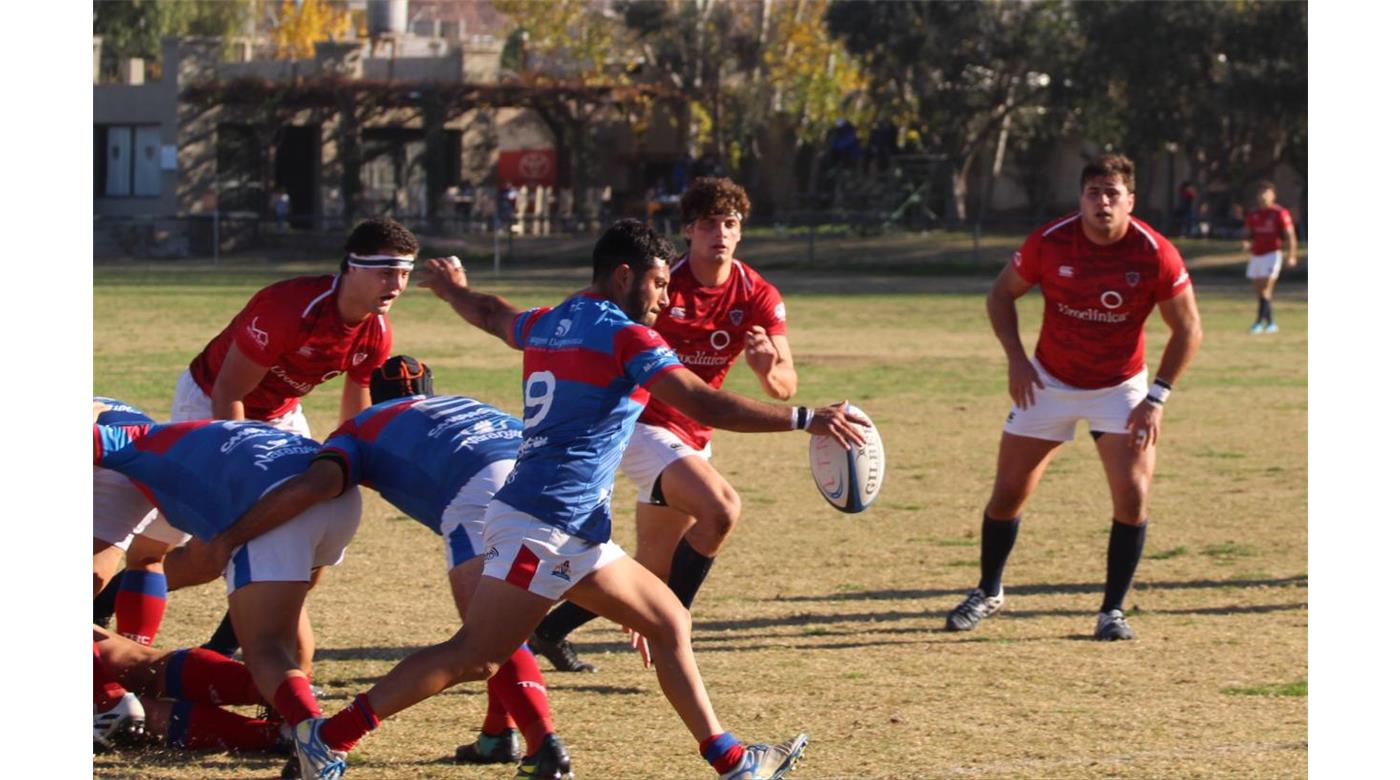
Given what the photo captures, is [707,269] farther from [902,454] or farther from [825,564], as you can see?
[902,454]

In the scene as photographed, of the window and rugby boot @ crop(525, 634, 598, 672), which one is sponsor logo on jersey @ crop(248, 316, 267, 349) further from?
the window

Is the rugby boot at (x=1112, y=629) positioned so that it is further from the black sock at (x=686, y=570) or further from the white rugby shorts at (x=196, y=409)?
the white rugby shorts at (x=196, y=409)

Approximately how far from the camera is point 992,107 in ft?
168

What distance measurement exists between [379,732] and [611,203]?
5192 centimetres

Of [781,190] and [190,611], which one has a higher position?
[781,190]

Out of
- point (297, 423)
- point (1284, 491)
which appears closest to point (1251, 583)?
point (1284, 491)

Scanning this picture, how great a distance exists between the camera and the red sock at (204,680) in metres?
6.44

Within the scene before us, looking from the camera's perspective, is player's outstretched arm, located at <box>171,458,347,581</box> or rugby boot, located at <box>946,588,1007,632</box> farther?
rugby boot, located at <box>946,588,1007,632</box>

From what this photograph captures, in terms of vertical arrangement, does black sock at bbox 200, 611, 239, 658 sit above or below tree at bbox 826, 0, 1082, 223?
below

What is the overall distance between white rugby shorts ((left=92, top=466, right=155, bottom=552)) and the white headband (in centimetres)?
123

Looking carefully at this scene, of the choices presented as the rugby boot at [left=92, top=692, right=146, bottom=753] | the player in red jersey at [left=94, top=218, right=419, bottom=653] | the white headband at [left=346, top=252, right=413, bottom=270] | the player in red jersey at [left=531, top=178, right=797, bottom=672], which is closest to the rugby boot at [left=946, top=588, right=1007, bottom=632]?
the player in red jersey at [left=531, top=178, right=797, bottom=672]

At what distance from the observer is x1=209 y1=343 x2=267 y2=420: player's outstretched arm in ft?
24.5

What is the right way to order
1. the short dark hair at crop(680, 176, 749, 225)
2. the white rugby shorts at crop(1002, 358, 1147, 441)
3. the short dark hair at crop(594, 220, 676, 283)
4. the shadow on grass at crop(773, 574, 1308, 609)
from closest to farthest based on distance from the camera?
1. the short dark hair at crop(594, 220, 676, 283)
2. the short dark hair at crop(680, 176, 749, 225)
3. the white rugby shorts at crop(1002, 358, 1147, 441)
4. the shadow on grass at crop(773, 574, 1308, 609)

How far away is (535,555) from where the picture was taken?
5570 mm
